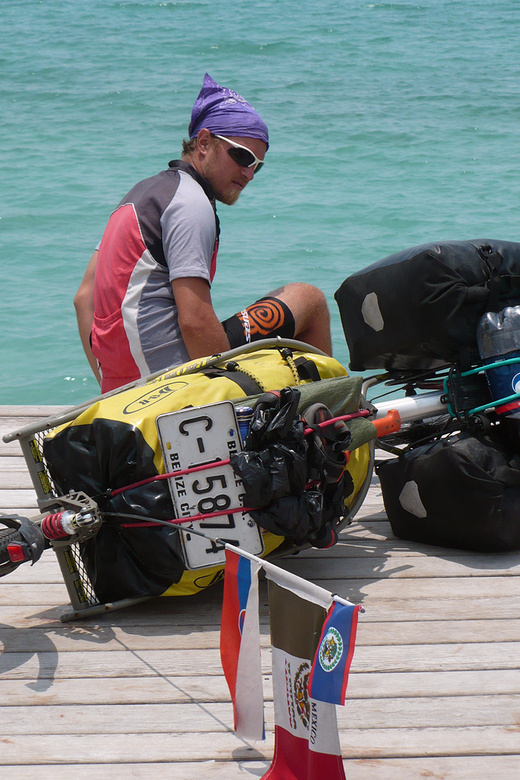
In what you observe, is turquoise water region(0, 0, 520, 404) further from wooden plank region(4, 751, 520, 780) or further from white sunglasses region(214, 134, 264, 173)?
wooden plank region(4, 751, 520, 780)

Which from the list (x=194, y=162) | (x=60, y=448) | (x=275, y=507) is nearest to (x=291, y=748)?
(x=275, y=507)

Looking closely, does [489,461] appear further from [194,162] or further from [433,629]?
[194,162]

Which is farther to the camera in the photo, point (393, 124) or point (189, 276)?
point (393, 124)

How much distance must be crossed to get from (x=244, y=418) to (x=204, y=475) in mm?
164

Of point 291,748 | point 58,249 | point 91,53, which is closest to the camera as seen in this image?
point 291,748

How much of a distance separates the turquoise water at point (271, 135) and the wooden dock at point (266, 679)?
5042 millimetres

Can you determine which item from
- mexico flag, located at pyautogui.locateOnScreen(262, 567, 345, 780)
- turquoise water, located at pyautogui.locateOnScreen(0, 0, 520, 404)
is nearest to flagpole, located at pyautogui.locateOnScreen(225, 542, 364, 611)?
mexico flag, located at pyautogui.locateOnScreen(262, 567, 345, 780)

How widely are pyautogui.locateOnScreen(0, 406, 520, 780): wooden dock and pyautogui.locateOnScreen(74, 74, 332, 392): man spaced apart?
66 centimetres

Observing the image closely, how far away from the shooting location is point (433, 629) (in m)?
2.21

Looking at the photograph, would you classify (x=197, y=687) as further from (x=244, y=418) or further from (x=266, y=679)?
(x=244, y=418)

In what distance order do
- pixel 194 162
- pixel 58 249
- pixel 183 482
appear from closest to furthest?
pixel 183 482 < pixel 194 162 < pixel 58 249

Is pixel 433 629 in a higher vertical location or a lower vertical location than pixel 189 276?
lower

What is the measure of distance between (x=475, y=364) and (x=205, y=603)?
1.03 metres

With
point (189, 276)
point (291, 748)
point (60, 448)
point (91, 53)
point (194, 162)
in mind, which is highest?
point (91, 53)
